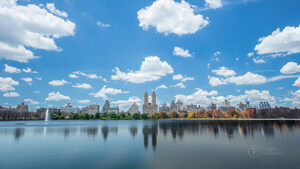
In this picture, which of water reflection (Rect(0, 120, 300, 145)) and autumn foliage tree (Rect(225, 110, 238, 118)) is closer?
water reflection (Rect(0, 120, 300, 145))

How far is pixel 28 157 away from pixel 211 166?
23736mm

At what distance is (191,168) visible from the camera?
17.2 meters

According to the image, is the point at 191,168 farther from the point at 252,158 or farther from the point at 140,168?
the point at 252,158

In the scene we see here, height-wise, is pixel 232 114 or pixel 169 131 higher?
pixel 169 131

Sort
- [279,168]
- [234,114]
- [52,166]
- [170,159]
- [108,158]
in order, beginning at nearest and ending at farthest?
[279,168] → [52,166] → [170,159] → [108,158] → [234,114]

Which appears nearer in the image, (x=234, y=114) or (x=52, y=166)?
(x=52, y=166)

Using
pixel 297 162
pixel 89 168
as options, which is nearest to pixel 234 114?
pixel 297 162

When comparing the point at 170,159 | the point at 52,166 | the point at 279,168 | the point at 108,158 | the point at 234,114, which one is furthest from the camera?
the point at 234,114

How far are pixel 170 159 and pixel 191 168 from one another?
3.80 meters

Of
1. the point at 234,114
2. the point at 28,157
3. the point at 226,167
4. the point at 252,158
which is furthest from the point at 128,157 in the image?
the point at 234,114

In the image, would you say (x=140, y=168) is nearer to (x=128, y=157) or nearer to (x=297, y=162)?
(x=128, y=157)

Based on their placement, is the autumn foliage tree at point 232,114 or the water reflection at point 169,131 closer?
the water reflection at point 169,131

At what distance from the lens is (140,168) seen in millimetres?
17688

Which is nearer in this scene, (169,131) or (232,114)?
(169,131)
